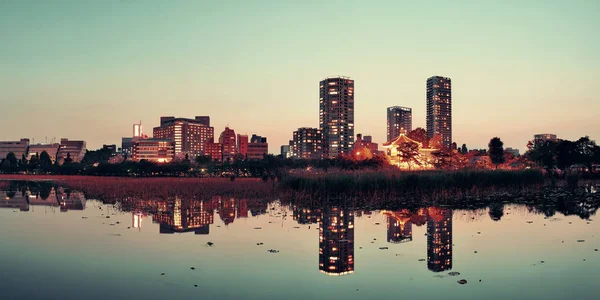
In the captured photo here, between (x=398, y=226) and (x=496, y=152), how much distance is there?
314 ft

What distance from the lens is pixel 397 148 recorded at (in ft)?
305

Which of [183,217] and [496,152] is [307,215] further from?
[496,152]

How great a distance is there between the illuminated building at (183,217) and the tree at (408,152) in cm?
6301

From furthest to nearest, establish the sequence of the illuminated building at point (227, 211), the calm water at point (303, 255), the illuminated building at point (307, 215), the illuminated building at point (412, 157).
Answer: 1. the illuminated building at point (412, 157)
2. the illuminated building at point (227, 211)
3. the illuminated building at point (307, 215)
4. the calm water at point (303, 255)

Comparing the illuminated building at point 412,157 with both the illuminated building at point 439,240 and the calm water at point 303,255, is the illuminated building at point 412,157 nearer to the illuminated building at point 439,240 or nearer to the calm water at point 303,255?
the calm water at point 303,255

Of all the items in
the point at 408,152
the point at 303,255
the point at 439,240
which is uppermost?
the point at 408,152

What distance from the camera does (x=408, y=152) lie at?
8844 centimetres

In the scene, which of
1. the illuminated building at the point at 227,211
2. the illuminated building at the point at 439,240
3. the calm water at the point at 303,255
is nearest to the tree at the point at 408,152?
the illuminated building at the point at 227,211

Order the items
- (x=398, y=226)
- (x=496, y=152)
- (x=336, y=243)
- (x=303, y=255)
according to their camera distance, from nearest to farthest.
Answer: (x=303, y=255)
(x=336, y=243)
(x=398, y=226)
(x=496, y=152)

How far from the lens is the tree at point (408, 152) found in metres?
88.9

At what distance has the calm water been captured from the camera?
11242 mm

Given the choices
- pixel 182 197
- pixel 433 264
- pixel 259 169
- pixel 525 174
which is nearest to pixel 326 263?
pixel 433 264

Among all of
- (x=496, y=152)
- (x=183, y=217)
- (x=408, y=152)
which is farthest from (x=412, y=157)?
(x=183, y=217)

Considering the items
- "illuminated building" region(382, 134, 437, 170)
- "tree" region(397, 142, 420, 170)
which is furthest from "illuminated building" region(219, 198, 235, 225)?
"illuminated building" region(382, 134, 437, 170)
